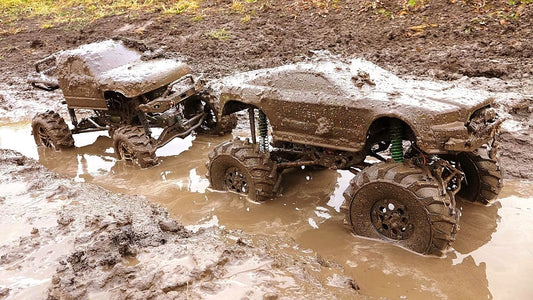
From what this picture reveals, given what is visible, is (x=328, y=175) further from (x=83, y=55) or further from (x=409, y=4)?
(x=409, y=4)

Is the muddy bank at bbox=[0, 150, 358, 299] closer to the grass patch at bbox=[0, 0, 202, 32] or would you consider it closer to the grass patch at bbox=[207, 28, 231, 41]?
the grass patch at bbox=[207, 28, 231, 41]

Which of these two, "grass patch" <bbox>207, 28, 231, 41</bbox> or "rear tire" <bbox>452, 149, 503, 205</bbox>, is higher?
"grass patch" <bbox>207, 28, 231, 41</bbox>

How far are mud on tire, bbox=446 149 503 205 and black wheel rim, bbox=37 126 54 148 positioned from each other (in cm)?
767

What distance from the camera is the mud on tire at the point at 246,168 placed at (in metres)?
5.63

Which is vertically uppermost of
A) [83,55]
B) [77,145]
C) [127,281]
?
[83,55]

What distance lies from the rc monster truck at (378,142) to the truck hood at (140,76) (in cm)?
191

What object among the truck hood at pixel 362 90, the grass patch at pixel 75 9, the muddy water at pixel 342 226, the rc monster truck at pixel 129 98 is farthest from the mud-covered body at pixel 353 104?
the grass patch at pixel 75 9

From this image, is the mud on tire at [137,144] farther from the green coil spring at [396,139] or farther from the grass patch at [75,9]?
the grass patch at [75,9]

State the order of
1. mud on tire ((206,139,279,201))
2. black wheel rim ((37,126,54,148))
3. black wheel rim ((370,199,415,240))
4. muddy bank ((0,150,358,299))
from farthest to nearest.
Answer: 1. black wheel rim ((37,126,54,148))
2. mud on tire ((206,139,279,201))
3. black wheel rim ((370,199,415,240))
4. muddy bank ((0,150,358,299))

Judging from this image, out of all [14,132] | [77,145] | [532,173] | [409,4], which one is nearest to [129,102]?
[77,145]

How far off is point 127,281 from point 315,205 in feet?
9.45

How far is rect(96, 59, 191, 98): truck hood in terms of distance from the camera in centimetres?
707

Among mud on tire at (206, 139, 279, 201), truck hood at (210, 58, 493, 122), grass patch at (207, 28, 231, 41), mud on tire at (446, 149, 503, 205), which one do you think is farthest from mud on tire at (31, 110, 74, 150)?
mud on tire at (446, 149, 503, 205)

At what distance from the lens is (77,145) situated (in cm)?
928
